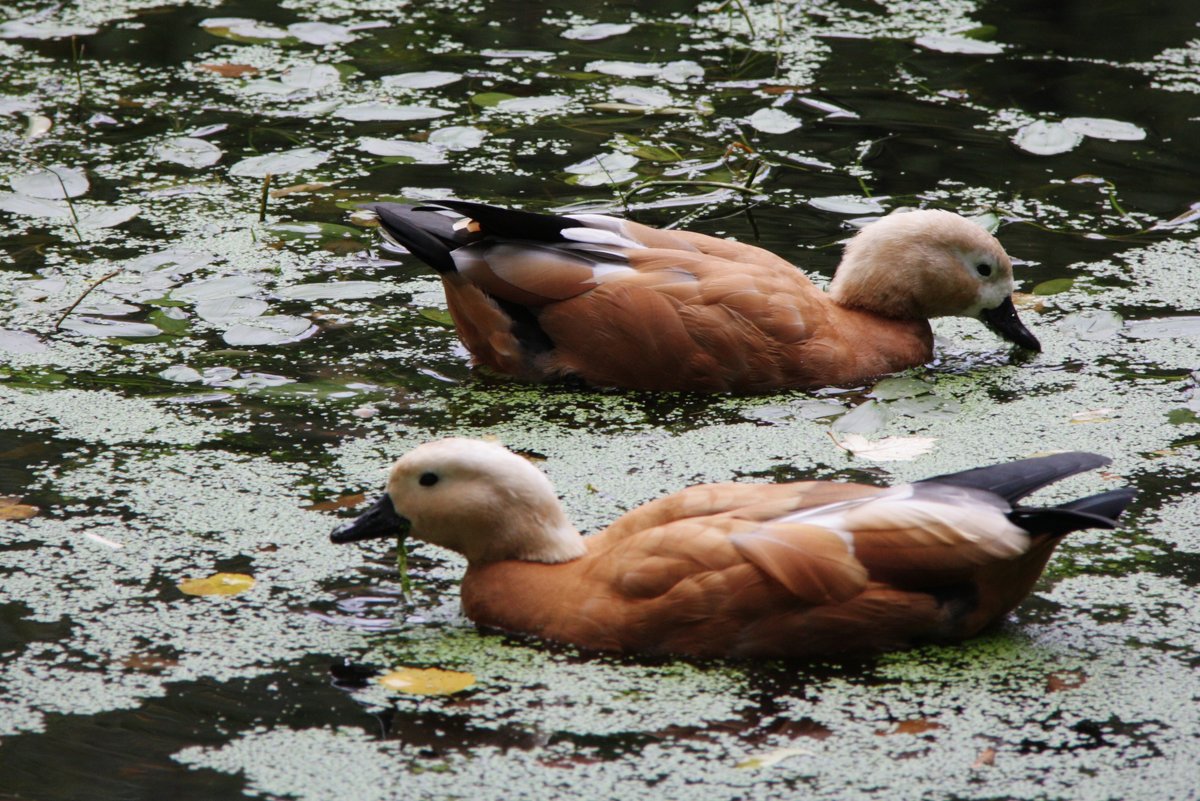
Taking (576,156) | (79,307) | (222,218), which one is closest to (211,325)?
(79,307)

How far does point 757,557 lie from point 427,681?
2.60 ft

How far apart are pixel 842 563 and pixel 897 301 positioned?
7.05 feet

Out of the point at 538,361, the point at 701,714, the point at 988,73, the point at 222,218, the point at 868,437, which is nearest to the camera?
the point at 701,714

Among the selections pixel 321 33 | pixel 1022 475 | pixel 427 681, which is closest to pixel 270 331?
pixel 427 681

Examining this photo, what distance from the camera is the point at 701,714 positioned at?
340 cm

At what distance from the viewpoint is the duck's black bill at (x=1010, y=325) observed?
18.1ft

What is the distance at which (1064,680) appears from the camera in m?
3.54

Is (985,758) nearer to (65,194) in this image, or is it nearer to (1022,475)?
(1022,475)

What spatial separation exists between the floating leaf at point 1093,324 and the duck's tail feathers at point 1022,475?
1.95 meters

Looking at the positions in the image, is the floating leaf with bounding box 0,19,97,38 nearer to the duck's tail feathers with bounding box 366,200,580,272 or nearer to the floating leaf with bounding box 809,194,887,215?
the duck's tail feathers with bounding box 366,200,580,272

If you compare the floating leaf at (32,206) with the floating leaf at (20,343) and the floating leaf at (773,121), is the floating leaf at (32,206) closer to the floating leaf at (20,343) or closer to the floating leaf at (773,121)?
the floating leaf at (20,343)

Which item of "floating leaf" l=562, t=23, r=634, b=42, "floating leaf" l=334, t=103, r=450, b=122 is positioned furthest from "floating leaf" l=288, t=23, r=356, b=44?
"floating leaf" l=562, t=23, r=634, b=42

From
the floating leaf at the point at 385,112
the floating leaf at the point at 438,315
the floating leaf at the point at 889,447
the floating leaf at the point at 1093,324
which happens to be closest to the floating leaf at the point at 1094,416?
the floating leaf at the point at 889,447

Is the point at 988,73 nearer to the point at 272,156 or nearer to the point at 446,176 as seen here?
the point at 446,176
